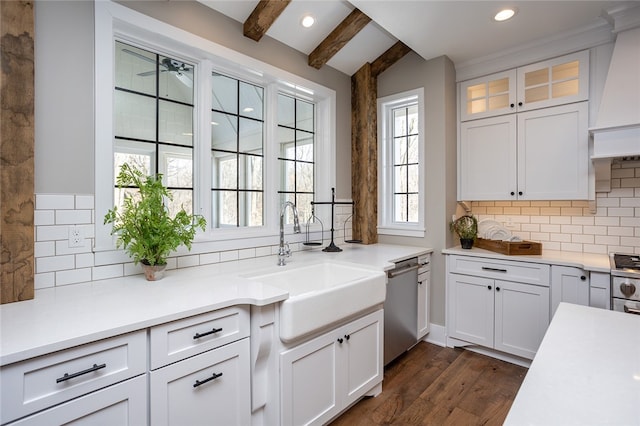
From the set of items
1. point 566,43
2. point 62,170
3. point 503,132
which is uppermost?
point 566,43

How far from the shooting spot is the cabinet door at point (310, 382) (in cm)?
160

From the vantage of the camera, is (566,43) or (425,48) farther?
(425,48)

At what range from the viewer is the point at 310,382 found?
172 centimetres

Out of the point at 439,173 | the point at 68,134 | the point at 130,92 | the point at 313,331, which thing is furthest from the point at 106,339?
the point at 439,173

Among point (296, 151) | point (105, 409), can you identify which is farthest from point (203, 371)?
point (296, 151)

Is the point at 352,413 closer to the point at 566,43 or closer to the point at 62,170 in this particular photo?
the point at 62,170

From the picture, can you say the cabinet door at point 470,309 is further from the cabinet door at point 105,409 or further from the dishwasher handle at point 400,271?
the cabinet door at point 105,409

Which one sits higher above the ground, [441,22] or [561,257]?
[441,22]

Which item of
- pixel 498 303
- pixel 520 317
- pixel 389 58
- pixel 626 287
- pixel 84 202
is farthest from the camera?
→ pixel 389 58

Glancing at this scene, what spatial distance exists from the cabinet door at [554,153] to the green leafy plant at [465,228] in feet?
1.50

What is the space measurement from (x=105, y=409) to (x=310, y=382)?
0.96 metres

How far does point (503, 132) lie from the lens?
2.88 metres

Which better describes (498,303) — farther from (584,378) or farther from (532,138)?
(584,378)

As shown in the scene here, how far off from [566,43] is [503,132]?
2.57ft
